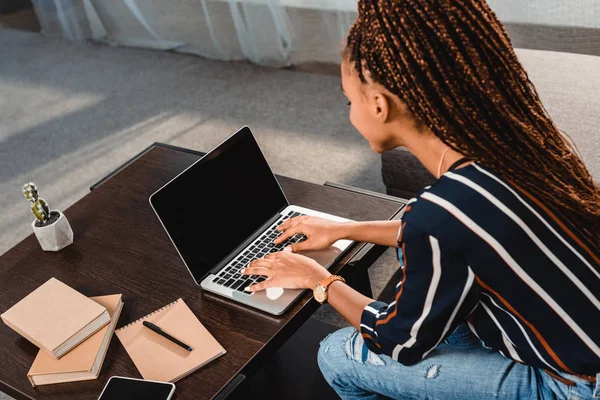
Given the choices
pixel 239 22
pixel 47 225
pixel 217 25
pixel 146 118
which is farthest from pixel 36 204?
pixel 217 25

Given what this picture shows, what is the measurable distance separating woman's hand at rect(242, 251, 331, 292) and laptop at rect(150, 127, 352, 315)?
0.02 meters

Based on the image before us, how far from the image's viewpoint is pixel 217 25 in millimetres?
3445

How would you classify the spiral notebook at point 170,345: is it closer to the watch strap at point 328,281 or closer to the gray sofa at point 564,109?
the watch strap at point 328,281

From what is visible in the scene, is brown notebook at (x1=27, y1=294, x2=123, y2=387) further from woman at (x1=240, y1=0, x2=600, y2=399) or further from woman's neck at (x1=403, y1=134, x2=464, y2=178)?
woman's neck at (x1=403, y1=134, x2=464, y2=178)

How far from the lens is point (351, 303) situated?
1.11 m

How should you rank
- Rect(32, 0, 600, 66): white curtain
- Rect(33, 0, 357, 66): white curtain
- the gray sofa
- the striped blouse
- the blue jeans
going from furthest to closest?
1. Rect(33, 0, 357, 66): white curtain
2. Rect(32, 0, 600, 66): white curtain
3. the gray sofa
4. the blue jeans
5. the striped blouse

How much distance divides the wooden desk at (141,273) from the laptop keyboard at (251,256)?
0.04 meters

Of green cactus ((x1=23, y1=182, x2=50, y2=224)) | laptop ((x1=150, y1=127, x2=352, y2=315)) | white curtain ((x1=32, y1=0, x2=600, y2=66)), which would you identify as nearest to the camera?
laptop ((x1=150, y1=127, x2=352, y2=315))

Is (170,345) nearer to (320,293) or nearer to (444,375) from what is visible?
(320,293)

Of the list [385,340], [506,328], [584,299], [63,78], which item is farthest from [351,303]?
[63,78]

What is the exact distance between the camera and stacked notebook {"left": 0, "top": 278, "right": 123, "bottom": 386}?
1.12 meters

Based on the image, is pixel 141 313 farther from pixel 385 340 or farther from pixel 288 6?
pixel 288 6

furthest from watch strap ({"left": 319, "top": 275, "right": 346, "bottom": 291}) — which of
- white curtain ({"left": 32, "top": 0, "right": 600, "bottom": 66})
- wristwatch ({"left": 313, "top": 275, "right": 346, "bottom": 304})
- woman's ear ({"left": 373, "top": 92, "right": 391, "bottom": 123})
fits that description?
white curtain ({"left": 32, "top": 0, "right": 600, "bottom": 66})

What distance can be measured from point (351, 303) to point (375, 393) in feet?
0.62
